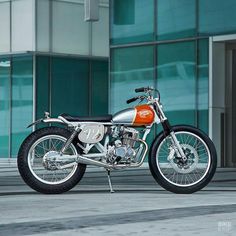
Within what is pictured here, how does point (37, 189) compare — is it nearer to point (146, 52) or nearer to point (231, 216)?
point (231, 216)

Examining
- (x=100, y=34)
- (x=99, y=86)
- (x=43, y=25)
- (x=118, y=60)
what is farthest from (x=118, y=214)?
(x=99, y=86)

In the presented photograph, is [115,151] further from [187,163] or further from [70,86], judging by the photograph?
[70,86]

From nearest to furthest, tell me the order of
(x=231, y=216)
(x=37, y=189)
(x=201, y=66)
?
(x=231, y=216), (x=37, y=189), (x=201, y=66)

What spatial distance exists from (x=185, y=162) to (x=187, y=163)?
24mm

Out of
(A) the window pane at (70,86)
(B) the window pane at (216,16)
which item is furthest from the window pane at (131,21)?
(A) the window pane at (70,86)

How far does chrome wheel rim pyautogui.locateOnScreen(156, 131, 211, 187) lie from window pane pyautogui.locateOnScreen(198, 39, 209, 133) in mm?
10675

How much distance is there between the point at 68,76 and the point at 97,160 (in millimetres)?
17787

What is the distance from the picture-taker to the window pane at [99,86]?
87.2 feet

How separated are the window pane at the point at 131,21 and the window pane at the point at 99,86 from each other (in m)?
5.30

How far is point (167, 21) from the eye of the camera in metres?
20.0

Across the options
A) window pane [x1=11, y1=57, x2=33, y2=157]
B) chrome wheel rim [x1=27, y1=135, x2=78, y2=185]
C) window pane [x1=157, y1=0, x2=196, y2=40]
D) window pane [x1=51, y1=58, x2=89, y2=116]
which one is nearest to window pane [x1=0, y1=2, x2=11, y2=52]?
window pane [x1=11, y1=57, x2=33, y2=157]

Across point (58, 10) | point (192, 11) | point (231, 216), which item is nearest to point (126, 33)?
point (192, 11)

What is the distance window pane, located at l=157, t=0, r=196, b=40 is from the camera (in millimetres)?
19484

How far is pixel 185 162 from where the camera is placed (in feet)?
28.0
